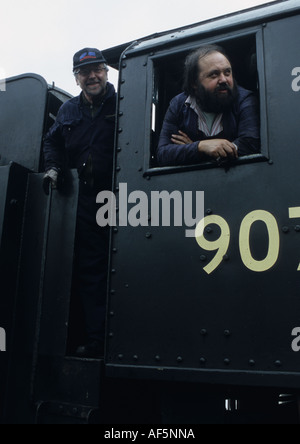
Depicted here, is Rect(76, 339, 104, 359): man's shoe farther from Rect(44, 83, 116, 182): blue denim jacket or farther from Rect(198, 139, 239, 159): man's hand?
Rect(198, 139, 239, 159): man's hand

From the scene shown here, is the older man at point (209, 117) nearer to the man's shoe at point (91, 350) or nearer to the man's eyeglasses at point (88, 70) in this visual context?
the man's eyeglasses at point (88, 70)

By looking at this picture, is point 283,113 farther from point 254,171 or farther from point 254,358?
point 254,358

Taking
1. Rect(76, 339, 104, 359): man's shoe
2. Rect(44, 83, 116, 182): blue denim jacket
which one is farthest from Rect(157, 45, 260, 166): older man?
Rect(76, 339, 104, 359): man's shoe

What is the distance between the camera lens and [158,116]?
2295mm

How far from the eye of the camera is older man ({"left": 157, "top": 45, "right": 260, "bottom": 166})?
194 centimetres

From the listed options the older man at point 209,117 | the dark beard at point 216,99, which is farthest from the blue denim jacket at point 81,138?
the dark beard at point 216,99

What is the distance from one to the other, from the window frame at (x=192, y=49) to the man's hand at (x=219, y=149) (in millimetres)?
37

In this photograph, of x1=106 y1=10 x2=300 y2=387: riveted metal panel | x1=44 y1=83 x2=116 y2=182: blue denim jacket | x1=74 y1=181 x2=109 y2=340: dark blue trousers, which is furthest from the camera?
x1=44 y1=83 x2=116 y2=182: blue denim jacket

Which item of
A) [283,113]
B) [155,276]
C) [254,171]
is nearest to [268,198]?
[254,171]

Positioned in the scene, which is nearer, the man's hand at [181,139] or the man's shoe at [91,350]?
the man's hand at [181,139]

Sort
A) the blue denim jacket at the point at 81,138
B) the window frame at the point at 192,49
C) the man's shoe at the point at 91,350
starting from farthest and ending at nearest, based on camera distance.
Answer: the blue denim jacket at the point at 81,138 → the man's shoe at the point at 91,350 → the window frame at the point at 192,49

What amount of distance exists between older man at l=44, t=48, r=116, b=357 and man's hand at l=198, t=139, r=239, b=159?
0.69 meters

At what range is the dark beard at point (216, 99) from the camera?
2.06 meters

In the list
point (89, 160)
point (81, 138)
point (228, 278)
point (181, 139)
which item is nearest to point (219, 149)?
point (181, 139)
